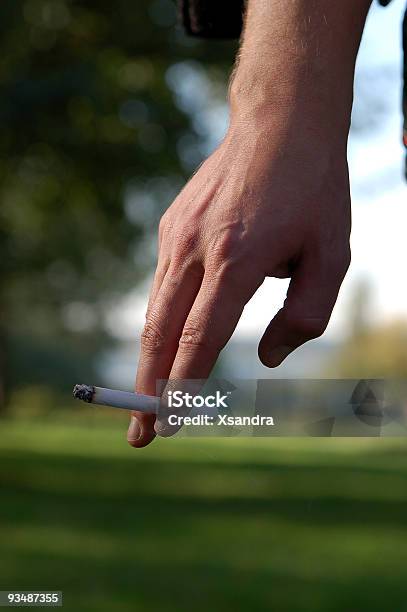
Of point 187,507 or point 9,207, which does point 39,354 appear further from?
point 187,507

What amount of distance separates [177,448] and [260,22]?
58.3 ft

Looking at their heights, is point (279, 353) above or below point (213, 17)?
below

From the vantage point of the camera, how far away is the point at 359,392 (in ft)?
4.76

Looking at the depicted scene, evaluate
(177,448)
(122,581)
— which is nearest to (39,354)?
(177,448)

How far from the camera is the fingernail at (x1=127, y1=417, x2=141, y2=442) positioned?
1.37 metres

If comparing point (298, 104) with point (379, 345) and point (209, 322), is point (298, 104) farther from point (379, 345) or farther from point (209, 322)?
point (379, 345)

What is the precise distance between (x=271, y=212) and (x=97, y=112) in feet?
33.2

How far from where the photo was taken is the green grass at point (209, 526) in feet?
20.1

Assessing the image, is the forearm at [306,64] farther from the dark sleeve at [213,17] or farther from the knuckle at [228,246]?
the dark sleeve at [213,17]

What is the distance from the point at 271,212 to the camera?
4.09 ft

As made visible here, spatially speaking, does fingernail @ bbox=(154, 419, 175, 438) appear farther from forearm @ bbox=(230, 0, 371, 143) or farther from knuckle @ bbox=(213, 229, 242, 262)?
forearm @ bbox=(230, 0, 371, 143)

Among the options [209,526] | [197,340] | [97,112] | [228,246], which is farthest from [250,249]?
[97,112]

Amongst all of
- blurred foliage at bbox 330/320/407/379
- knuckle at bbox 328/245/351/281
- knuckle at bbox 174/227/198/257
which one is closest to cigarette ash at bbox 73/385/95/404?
knuckle at bbox 174/227/198/257

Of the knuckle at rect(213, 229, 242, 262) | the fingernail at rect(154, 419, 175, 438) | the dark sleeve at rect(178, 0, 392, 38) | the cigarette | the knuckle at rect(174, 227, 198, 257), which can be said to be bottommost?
the fingernail at rect(154, 419, 175, 438)
